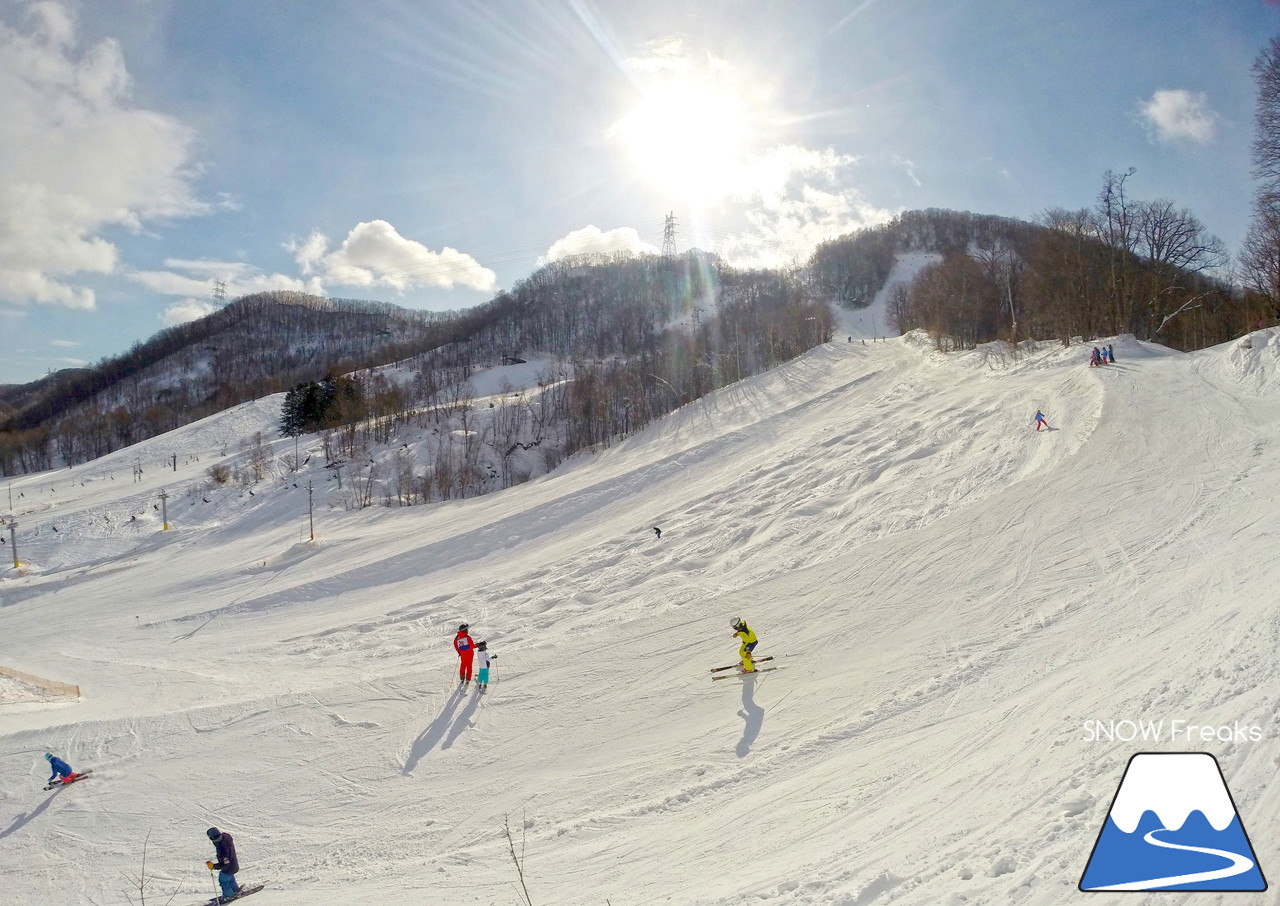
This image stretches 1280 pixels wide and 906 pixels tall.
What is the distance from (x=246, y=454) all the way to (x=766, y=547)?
53722 mm

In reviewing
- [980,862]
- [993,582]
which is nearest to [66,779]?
[980,862]

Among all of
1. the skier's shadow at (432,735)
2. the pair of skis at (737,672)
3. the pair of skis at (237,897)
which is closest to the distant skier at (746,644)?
the pair of skis at (737,672)

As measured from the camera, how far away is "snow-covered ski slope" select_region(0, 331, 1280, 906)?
266 inches

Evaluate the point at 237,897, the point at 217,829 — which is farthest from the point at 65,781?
the point at 237,897

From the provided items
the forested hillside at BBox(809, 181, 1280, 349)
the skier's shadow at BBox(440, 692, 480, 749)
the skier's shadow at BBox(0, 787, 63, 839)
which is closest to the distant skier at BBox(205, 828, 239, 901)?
the skier's shadow at BBox(440, 692, 480, 749)

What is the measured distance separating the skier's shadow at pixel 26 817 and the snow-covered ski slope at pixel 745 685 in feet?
0.41

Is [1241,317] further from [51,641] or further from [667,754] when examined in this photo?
[51,641]

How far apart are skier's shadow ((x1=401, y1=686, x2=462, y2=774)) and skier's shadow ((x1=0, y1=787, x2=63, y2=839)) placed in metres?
6.48

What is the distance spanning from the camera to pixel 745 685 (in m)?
11.0

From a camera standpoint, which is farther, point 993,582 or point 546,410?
point 546,410

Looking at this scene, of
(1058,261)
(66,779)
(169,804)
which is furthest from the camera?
(1058,261)

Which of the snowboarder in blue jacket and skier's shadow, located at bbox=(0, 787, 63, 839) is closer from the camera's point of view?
skier's shadow, located at bbox=(0, 787, 63, 839)

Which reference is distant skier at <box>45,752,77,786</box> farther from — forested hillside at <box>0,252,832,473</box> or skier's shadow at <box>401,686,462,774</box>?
forested hillside at <box>0,252,832,473</box>

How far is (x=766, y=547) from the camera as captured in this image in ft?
56.0
